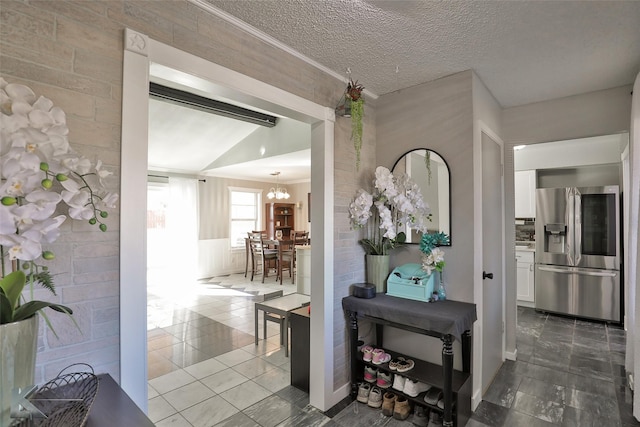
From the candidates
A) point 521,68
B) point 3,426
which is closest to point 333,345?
point 3,426

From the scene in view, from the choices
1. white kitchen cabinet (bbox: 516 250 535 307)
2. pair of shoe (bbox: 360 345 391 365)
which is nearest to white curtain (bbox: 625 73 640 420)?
pair of shoe (bbox: 360 345 391 365)

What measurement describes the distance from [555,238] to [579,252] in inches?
12.2

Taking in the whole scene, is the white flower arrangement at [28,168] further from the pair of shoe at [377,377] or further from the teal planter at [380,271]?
the pair of shoe at [377,377]

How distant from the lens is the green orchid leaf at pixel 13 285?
0.77 metres

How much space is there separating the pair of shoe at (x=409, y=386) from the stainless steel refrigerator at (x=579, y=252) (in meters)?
3.34

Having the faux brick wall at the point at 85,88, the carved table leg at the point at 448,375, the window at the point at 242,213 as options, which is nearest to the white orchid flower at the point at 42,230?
the faux brick wall at the point at 85,88

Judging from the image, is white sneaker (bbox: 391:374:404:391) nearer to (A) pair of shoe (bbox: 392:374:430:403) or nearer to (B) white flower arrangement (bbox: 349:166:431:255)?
(A) pair of shoe (bbox: 392:374:430:403)

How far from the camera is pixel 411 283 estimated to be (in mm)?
2229

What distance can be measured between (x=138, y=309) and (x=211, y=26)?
A: 1440 millimetres

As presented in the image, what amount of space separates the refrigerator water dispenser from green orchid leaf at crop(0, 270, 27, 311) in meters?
5.31

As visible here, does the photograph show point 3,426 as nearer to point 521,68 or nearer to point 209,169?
point 521,68

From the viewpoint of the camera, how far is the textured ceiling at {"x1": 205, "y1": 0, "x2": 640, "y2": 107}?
1565 mm

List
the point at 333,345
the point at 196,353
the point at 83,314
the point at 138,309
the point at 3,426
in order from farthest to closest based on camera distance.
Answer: the point at 196,353
the point at 333,345
the point at 138,309
the point at 83,314
the point at 3,426

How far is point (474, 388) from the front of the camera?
7.26 ft
